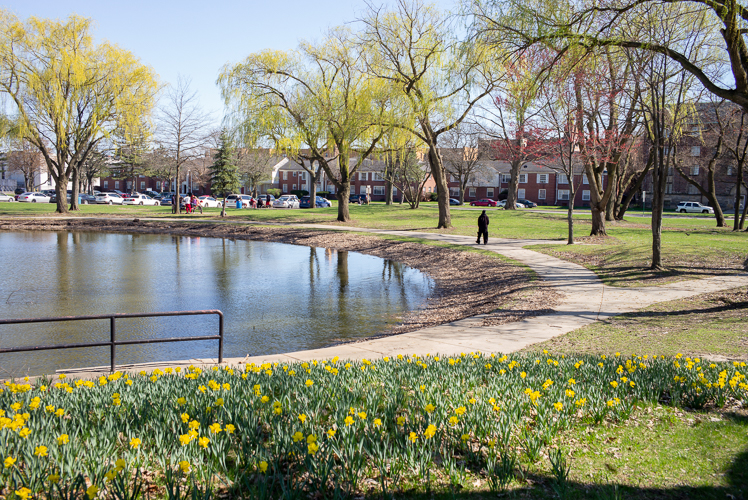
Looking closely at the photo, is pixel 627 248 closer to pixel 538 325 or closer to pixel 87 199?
pixel 538 325

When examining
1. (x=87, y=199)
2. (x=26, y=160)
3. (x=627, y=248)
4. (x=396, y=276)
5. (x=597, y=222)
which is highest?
(x=26, y=160)

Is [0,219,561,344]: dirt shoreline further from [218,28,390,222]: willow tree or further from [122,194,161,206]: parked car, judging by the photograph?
[122,194,161,206]: parked car

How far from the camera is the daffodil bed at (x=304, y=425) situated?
367 centimetres

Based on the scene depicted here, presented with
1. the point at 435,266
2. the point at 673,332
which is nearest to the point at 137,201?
the point at 435,266

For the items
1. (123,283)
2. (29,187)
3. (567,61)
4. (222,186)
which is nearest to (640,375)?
(567,61)

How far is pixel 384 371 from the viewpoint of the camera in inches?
245

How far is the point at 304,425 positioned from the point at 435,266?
60.4 ft

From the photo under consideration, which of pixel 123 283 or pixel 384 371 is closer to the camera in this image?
pixel 384 371

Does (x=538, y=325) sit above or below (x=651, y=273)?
below

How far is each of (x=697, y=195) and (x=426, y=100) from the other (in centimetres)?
6468

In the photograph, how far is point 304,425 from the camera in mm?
4422

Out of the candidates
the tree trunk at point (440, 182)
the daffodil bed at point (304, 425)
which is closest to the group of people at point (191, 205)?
the tree trunk at point (440, 182)

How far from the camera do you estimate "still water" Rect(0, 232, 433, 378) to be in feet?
36.6

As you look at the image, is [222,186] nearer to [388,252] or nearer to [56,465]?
[388,252]
